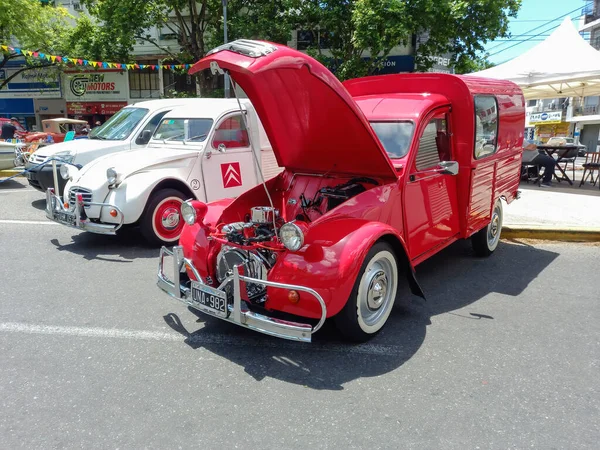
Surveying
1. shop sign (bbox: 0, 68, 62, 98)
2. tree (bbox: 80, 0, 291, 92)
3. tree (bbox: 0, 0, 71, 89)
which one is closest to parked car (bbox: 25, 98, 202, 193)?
tree (bbox: 80, 0, 291, 92)

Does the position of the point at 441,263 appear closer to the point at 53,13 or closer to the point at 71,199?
the point at 71,199

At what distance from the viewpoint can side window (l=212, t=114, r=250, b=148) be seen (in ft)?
22.6

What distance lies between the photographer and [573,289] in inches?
195

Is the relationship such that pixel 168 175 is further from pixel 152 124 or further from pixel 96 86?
pixel 96 86

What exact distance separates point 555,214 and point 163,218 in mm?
6650

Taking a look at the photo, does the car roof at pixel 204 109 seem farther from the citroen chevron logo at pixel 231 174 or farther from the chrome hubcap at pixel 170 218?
the chrome hubcap at pixel 170 218

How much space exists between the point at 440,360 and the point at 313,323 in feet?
3.26

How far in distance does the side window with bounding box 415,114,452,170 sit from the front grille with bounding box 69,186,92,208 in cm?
420

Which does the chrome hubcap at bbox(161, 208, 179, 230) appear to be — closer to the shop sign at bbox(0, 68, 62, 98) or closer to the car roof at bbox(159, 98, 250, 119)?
the car roof at bbox(159, 98, 250, 119)

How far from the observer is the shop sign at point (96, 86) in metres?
26.8

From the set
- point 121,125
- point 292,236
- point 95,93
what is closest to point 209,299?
point 292,236

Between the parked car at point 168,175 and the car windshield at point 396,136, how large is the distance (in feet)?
5.38

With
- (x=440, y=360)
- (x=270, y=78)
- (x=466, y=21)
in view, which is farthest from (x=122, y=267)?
(x=466, y=21)

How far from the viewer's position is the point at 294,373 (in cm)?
325
